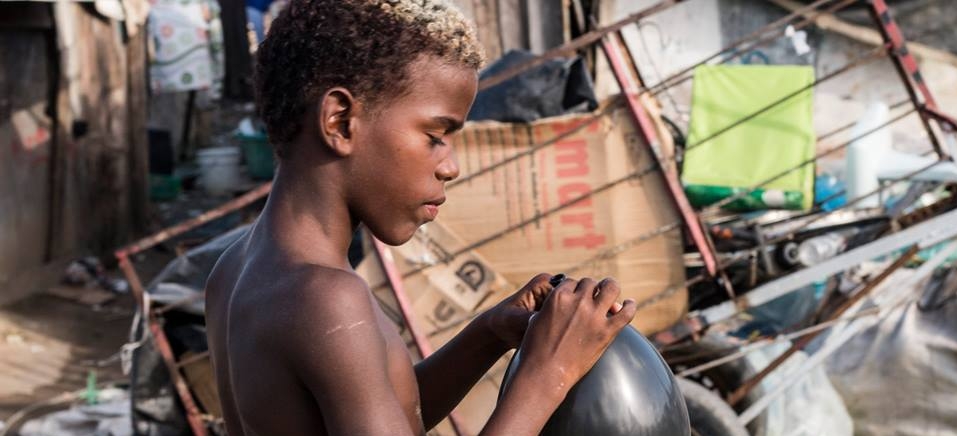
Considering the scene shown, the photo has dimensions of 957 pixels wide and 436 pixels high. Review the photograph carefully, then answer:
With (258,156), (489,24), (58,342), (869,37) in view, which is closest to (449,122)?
(489,24)

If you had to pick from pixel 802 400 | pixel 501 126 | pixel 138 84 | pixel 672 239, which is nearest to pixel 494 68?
pixel 501 126

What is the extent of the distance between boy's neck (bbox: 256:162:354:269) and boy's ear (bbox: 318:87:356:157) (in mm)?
59

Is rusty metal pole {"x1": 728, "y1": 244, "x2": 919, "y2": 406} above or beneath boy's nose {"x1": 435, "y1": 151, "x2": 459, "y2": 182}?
beneath

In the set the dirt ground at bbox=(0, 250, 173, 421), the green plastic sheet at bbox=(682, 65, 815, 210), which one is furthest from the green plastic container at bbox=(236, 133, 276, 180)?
the green plastic sheet at bbox=(682, 65, 815, 210)

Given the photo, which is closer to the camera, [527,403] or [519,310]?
[527,403]

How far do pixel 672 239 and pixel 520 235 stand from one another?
58 cm

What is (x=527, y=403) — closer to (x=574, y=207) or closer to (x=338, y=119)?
(x=338, y=119)

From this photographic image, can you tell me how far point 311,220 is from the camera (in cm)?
161

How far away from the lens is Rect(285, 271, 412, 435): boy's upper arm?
145 centimetres

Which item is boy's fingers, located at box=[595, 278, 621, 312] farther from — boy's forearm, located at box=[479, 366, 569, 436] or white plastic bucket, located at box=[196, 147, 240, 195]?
white plastic bucket, located at box=[196, 147, 240, 195]

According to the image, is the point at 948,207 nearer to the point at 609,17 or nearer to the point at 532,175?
the point at 532,175

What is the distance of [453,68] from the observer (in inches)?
62.7

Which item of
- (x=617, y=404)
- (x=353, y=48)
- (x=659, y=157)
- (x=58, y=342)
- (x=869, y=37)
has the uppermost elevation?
(x=869, y=37)

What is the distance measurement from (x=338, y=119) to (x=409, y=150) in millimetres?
104
